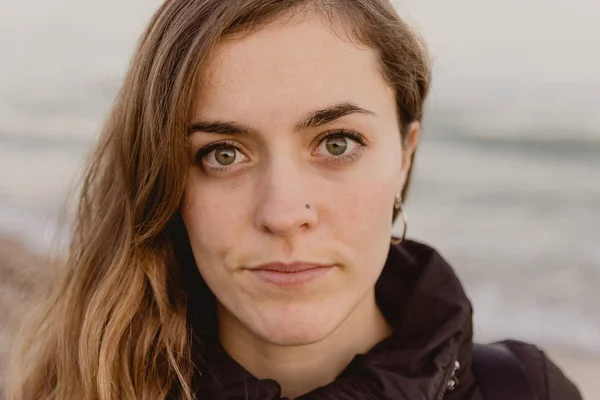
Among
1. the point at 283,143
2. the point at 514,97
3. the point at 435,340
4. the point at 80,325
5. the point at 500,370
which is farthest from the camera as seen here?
the point at 514,97

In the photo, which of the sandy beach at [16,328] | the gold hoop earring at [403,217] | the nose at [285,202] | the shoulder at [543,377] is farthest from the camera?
the sandy beach at [16,328]

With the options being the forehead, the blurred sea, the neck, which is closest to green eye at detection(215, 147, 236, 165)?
the forehead

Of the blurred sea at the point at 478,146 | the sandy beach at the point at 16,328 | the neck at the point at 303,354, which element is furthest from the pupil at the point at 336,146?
the blurred sea at the point at 478,146

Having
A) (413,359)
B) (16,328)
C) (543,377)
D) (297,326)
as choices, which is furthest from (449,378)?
(16,328)

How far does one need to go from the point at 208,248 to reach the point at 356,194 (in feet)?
1.42

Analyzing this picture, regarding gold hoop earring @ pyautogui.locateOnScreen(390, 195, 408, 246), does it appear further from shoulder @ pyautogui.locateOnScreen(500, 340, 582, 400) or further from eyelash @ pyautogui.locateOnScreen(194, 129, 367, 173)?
shoulder @ pyautogui.locateOnScreen(500, 340, 582, 400)

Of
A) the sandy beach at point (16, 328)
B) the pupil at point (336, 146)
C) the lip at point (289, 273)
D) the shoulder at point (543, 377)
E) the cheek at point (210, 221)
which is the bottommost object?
the sandy beach at point (16, 328)

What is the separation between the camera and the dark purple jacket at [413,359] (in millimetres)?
2020

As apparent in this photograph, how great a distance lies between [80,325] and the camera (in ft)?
7.89

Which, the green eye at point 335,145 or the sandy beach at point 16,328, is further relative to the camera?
the sandy beach at point 16,328

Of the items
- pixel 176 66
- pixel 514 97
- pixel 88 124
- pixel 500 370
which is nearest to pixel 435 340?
pixel 500 370

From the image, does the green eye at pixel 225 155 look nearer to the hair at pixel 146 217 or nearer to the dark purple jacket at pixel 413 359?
A: the hair at pixel 146 217

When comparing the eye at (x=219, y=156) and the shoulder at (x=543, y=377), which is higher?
the eye at (x=219, y=156)

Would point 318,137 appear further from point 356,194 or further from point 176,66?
point 176,66
